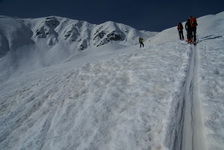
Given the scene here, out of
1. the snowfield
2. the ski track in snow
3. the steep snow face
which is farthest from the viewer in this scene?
the steep snow face

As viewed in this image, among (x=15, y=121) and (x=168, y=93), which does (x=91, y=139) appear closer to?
(x=168, y=93)

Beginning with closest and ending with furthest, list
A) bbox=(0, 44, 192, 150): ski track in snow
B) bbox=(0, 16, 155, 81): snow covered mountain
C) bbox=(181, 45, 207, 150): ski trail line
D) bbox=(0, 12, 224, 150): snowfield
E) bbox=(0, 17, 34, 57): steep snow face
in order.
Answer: bbox=(181, 45, 207, 150): ski trail line < bbox=(0, 12, 224, 150): snowfield < bbox=(0, 44, 192, 150): ski track in snow < bbox=(0, 16, 155, 81): snow covered mountain < bbox=(0, 17, 34, 57): steep snow face

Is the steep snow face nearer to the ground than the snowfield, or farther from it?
farther from it

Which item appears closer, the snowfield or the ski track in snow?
the snowfield

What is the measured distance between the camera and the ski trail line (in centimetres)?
361

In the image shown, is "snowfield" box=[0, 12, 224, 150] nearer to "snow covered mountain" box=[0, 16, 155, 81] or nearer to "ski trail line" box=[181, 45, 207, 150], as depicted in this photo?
"ski trail line" box=[181, 45, 207, 150]

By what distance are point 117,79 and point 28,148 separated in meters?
4.56

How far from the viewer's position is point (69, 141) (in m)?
4.46

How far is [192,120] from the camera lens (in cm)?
420

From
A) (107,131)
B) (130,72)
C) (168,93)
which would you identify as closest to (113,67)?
(130,72)

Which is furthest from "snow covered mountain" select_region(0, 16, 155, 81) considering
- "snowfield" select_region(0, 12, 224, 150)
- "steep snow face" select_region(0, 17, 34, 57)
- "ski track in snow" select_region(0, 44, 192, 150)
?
"snowfield" select_region(0, 12, 224, 150)

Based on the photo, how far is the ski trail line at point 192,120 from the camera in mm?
3611

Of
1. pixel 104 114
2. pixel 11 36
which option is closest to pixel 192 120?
pixel 104 114

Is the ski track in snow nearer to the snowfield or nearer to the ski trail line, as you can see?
the snowfield
